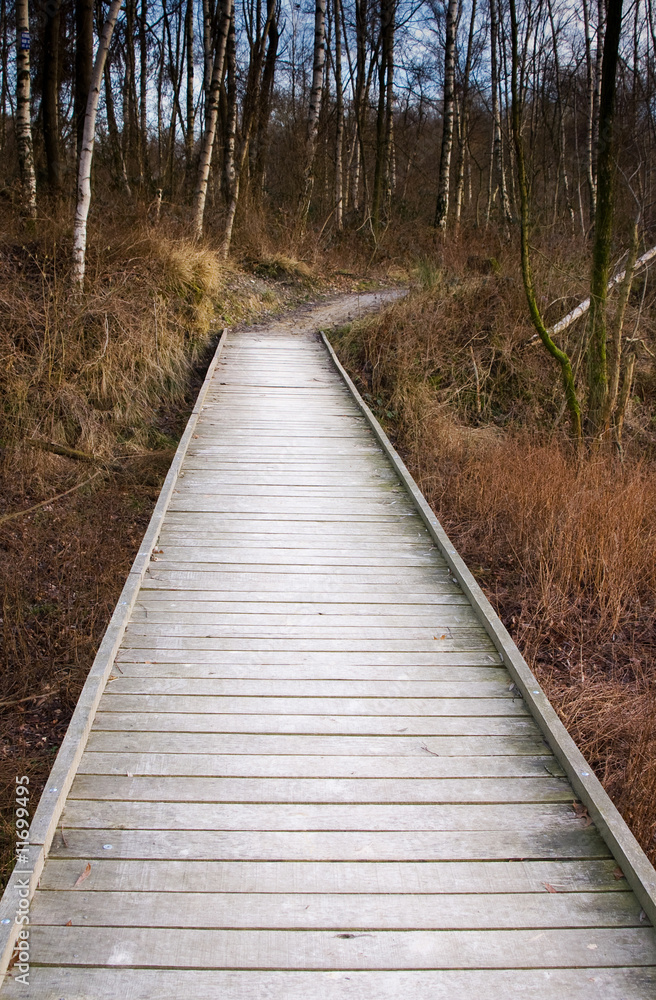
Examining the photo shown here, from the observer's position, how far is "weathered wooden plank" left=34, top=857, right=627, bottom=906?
2.31 m

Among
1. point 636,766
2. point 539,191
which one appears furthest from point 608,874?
point 539,191

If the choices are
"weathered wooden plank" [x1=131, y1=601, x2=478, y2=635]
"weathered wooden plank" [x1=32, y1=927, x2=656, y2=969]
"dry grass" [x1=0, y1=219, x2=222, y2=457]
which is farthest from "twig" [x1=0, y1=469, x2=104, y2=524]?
"weathered wooden plank" [x1=32, y1=927, x2=656, y2=969]

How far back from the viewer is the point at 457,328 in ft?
35.7

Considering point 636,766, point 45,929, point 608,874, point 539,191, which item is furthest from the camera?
point 539,191

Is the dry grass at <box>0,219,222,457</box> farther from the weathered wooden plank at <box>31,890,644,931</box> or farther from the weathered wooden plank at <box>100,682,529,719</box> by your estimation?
the weathered wooden plank at <box>31,890,644,931</box>

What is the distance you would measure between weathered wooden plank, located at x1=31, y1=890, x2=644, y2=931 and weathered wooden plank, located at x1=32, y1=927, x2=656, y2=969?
0.03 metres

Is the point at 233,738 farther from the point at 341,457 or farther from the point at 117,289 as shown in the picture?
the point at 117,289

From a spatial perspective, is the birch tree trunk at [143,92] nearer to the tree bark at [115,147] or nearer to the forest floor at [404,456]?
the tree bark at [115,147]

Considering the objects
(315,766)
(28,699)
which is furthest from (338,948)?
(28,699)

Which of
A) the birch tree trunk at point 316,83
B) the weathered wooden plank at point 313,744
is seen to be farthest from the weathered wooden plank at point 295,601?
the birch tree trunk at point 316,83

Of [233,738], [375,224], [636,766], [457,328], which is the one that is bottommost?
[636,766]

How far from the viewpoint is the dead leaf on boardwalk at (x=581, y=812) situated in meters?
2.64

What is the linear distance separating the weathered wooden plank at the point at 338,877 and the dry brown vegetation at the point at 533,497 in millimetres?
763

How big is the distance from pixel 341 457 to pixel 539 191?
25.4 metres
